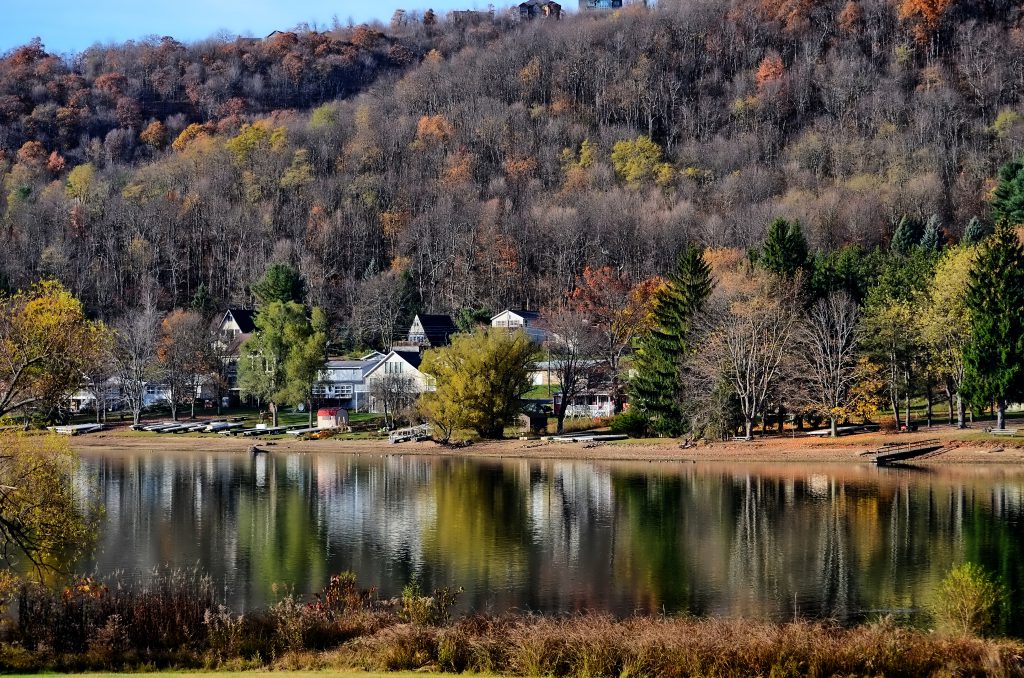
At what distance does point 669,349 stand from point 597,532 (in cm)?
3053

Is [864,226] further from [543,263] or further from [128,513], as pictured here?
[128,513]

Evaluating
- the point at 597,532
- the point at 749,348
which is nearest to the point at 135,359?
the point at 749,348

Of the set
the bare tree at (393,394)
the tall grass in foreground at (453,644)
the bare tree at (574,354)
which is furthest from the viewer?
the bare tree at (393,394)

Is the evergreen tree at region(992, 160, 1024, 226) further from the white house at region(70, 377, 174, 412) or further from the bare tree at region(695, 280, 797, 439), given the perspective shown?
the white house at region(70, 377, 174, 412)

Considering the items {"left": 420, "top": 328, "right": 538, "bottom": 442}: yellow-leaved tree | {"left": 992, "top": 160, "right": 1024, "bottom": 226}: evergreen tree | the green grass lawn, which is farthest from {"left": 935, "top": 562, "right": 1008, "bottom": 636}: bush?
{"left": 992, "top": 160, "right": 1024, "bottom": 226}: evergreen tree

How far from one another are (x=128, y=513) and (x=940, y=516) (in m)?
31.3

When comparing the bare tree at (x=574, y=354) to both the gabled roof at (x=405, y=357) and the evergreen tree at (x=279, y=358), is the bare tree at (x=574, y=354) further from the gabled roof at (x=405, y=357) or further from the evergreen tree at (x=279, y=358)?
the evergreen tree at (x=279, y=358)

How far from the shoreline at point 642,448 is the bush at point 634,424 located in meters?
2.70

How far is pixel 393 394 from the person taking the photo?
84188 millimetres

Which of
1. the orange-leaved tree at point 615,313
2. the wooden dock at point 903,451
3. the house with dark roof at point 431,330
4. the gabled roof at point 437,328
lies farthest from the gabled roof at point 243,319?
the wooden dock at point 903,451

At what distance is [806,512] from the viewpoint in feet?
143

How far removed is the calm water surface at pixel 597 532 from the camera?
1212 inches

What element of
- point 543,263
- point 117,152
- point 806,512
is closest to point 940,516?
point 806,512

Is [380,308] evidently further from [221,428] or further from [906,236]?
[906,236]
